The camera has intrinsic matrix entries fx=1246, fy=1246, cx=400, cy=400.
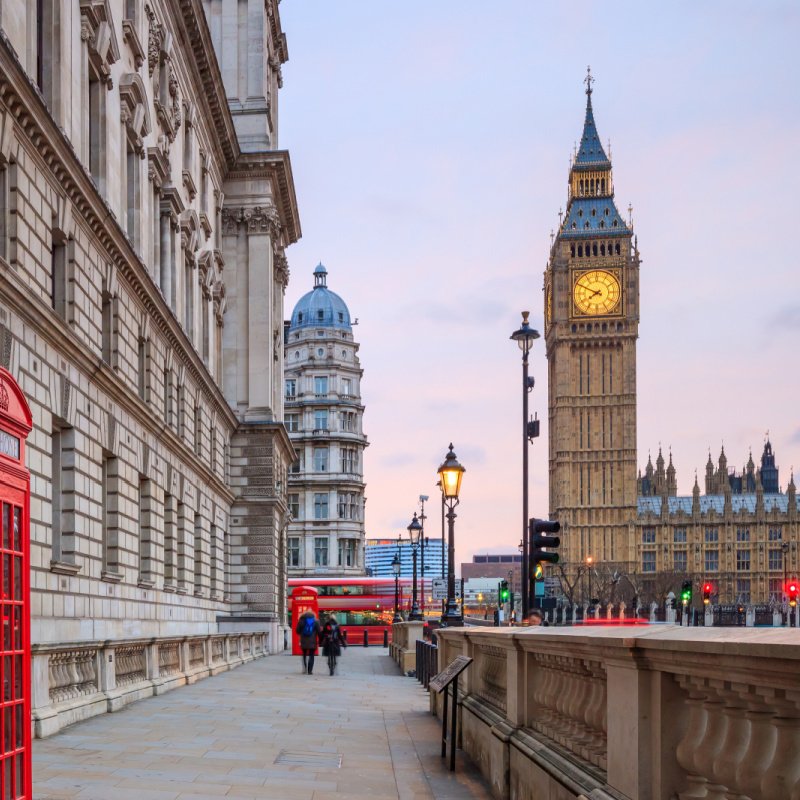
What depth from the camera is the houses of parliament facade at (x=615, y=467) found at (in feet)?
523

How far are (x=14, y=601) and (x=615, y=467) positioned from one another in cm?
15798

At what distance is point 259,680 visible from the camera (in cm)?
2964

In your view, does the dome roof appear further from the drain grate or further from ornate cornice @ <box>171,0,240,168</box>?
the drain grate

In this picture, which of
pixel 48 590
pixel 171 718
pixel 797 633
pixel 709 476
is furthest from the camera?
pixel 709 476

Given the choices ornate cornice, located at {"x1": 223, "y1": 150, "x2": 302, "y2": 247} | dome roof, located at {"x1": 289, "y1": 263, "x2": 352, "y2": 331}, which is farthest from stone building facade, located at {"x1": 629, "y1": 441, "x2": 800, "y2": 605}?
ornate cornice, located at {"x1": 223, "y1": 150, "x2": 302, "y2": 247}

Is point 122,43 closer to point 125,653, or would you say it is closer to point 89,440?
point 89,440

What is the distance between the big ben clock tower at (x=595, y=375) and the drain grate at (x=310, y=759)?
146762mm

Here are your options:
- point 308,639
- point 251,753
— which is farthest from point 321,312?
point 251,753

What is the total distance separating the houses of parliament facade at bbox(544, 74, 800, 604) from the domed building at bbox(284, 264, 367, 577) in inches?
2130

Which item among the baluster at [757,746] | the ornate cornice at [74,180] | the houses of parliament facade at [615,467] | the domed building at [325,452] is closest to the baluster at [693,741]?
the baluster at [757,746]

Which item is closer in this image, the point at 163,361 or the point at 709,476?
the point at 163,361

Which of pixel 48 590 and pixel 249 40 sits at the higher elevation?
pixel 249 40

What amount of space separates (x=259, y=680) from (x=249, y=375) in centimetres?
2293

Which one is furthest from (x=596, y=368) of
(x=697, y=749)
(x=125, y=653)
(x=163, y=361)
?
(x=697, y=749)
